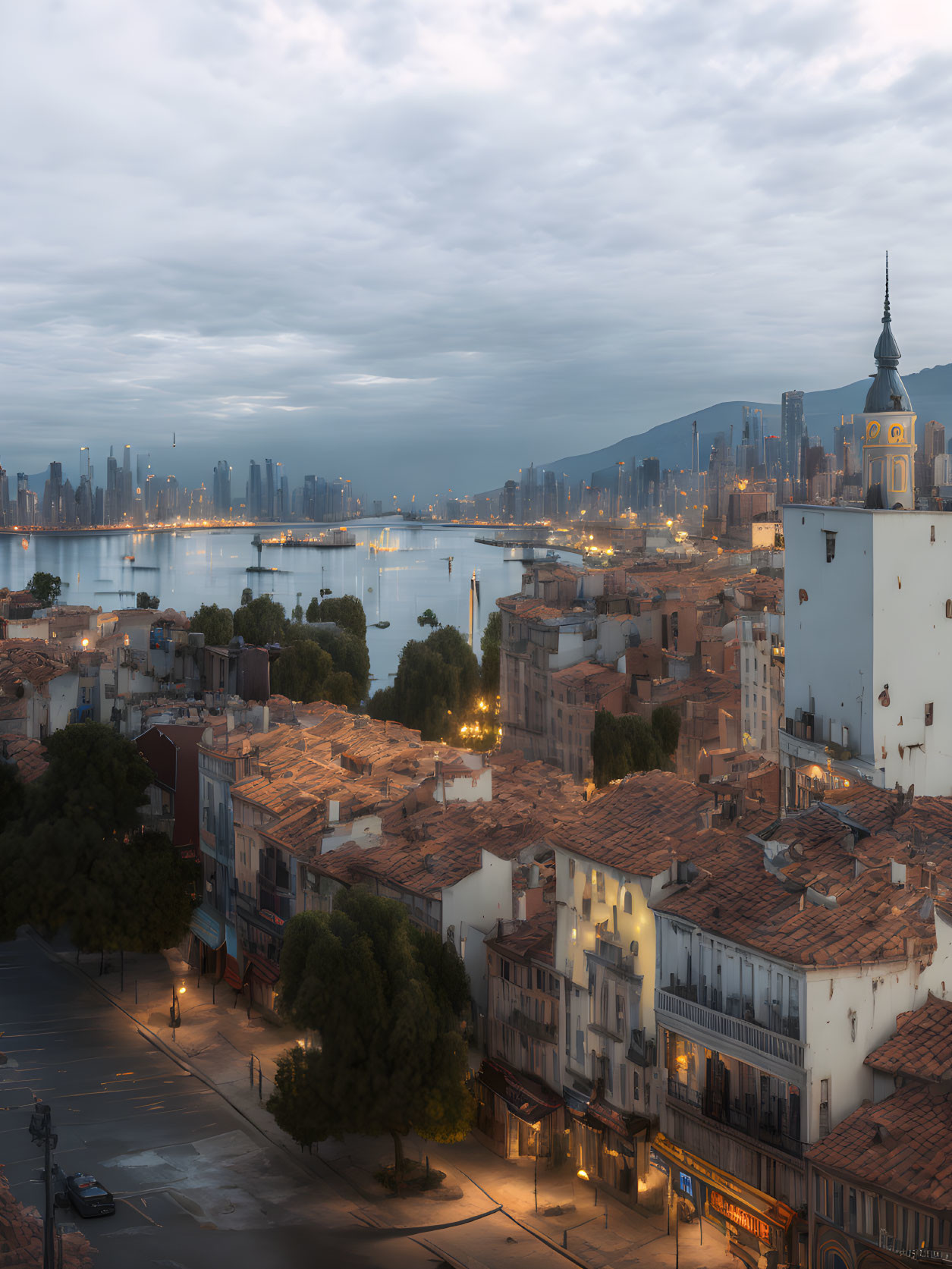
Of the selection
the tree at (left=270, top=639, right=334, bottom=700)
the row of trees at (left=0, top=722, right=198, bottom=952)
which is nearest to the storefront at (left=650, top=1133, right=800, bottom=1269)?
the row of trees at (left=0, top=722, right=198, bottom=952)

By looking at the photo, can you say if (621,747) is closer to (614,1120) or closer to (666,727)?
(666,727)

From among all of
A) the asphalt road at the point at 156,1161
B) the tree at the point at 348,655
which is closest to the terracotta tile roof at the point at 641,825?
the asphalt road at the point at 156,1161

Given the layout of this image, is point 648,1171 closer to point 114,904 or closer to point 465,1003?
point 465,1003

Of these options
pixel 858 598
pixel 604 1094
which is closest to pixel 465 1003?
pixel 604 1094

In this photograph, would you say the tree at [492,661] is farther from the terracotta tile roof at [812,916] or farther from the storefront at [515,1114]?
the terracotta tile roof at [812,916]

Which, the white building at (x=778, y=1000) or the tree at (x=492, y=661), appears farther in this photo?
the tree at (x=492, y=661)

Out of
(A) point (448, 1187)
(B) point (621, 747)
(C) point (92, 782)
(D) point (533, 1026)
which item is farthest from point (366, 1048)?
(B) point (621, 747)
